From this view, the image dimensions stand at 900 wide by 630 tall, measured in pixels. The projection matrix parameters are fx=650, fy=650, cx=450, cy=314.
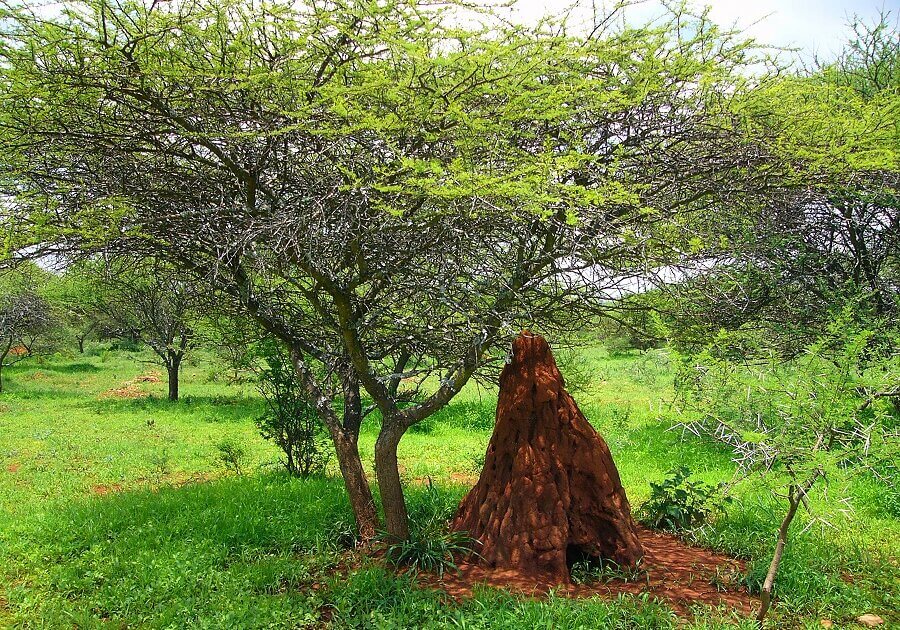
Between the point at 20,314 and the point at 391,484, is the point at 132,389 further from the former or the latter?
the point at 391,484

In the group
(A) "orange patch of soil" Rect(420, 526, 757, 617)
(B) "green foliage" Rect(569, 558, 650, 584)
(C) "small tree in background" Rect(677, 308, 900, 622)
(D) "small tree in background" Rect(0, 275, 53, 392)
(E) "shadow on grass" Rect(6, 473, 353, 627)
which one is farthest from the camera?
(D) "small tree in background" Rect(0, 275, 53, 392)

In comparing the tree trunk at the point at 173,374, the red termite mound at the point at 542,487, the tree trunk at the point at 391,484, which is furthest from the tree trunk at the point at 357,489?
the tree trunk at the point at 173,374

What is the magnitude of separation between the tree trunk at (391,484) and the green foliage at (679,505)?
A: 2714 millimetres

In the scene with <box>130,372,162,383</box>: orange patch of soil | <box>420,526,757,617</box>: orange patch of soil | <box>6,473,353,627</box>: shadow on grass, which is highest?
<box>130,372,162,383</box>: orange patch of soil

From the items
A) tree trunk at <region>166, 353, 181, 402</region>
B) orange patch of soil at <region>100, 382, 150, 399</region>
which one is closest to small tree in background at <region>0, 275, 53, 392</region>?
orange patch of soil at <region>100, 382, 150, 399</region>

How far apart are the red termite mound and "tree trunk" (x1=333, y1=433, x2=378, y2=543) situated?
2.74 ft

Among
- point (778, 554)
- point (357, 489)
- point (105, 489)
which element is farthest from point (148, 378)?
point (778, 554)

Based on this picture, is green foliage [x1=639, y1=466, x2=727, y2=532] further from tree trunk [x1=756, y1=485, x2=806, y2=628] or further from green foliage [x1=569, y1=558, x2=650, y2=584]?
tree trunk [x1=756, y1=485, x2=806, y2=628]

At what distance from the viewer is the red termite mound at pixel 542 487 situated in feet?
17.5

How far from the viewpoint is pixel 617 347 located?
2983 centimetres

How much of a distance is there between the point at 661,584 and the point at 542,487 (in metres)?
1.19

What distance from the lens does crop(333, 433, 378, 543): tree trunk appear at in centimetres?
607

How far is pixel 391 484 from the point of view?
5.69 metres

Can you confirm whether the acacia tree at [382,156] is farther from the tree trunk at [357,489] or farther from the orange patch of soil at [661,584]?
the orange patch of soil at [661,584]
